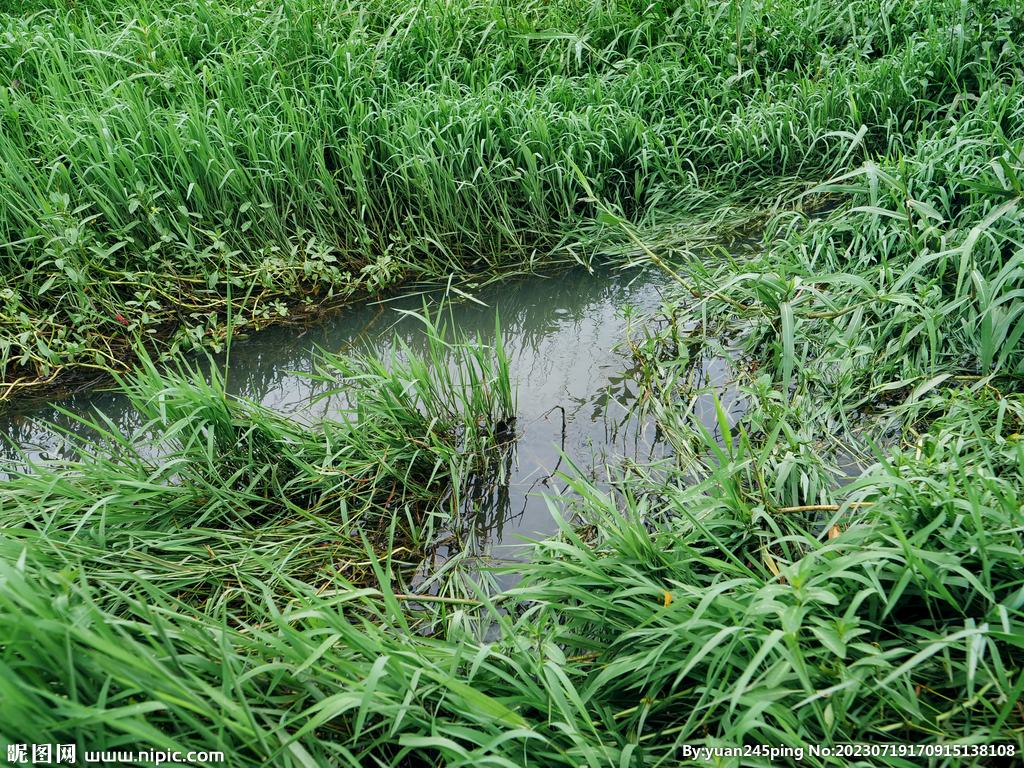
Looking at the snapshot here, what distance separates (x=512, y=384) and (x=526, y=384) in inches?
2.4

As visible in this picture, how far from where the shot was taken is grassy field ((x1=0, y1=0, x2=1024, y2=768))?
50.7 inches

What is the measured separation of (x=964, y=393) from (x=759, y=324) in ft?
2.39

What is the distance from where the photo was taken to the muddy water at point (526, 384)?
89.4 inches

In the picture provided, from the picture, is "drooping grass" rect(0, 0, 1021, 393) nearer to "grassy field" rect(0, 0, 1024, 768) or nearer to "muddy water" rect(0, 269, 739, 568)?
"grassy field" rect(0, 0, 1024, 768)

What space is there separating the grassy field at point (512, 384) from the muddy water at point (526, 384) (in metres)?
0.11

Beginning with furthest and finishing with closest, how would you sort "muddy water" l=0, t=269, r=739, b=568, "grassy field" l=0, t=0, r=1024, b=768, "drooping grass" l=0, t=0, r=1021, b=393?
"drooping grass" l=0, t=0, r=1021, b=393
"muddy water" l=0, t=269, r=739, b=568
"grassy field" l=0, t=0, r=1024, b=768

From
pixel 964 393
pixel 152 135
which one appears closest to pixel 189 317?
pixel 152 135

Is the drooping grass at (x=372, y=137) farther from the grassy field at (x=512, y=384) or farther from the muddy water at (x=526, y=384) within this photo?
the muddy water at (x=526, y=384)

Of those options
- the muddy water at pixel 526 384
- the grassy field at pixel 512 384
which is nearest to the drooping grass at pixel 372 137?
the grassy field at pixel 512 384

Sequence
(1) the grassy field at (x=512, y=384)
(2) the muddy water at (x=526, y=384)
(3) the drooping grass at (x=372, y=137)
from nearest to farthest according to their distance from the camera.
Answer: (1) the grassy field at (x=512, y=384) → (2) the muddy water at (x=526, y=384) → (3) the drooping grass at (x=372, y=137)

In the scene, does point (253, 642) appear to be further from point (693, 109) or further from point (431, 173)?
point (693, 109)

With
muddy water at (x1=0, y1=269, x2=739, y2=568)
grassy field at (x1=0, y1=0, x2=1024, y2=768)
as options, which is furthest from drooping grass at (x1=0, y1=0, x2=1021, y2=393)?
muddy water at (x1=0, y1=269, x2=739, y2=568)

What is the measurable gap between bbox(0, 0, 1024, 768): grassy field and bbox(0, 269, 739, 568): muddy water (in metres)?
0.11

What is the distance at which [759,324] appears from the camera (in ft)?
8.52
